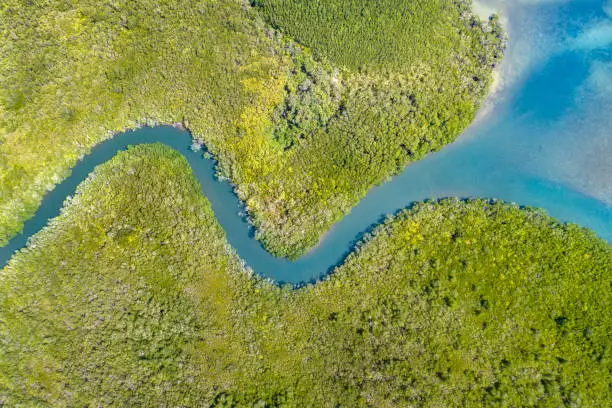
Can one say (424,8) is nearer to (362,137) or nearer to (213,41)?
(362,137)

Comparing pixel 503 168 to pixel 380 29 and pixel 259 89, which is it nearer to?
pixel 380 29

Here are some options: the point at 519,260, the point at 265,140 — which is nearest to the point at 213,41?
the point at 265,140

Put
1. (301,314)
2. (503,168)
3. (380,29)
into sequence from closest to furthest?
(301,314) < (380,29) < (503,168)

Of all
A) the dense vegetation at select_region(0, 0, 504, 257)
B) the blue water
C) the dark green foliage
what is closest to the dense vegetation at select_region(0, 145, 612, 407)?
the blue water

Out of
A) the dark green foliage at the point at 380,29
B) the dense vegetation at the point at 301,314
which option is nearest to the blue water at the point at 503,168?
the dense vegetation at the point at 301,314

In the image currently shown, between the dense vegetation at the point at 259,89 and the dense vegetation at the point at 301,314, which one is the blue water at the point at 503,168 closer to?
the dense vegetation at the point at 259,89

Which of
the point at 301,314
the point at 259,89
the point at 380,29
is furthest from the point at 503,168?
the point at 259,89

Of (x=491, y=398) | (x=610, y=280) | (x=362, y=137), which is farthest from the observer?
(x=362, y=137)
